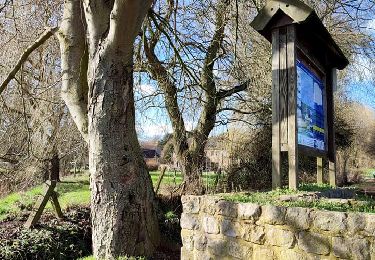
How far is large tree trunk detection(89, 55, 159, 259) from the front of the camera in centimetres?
551

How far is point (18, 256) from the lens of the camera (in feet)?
20.1

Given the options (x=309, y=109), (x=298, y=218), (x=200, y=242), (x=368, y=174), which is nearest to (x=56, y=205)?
(x=200, y=242)

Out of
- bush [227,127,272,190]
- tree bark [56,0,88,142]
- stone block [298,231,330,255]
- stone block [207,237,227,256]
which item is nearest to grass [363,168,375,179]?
bush [227,127,272,190]

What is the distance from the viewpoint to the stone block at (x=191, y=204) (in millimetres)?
4797

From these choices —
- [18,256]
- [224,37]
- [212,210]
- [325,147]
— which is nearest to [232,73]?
[224,37]

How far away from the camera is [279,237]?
3.94 metres

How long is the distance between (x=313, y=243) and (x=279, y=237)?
0.37 metres

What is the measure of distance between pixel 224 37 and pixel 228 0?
1.09m

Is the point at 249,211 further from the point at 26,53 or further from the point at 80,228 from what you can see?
the point at 26,53

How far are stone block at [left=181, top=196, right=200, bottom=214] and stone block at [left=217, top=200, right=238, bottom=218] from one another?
14.0 inches

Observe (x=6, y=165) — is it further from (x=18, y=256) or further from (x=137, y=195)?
(x=137, y=195)

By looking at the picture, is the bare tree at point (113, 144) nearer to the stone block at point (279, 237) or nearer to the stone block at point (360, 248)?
the stone block at point (279, 237)

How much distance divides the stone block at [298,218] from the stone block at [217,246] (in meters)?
0.90

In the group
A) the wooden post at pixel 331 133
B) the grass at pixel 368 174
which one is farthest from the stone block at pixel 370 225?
the grass at pixel 368 174
